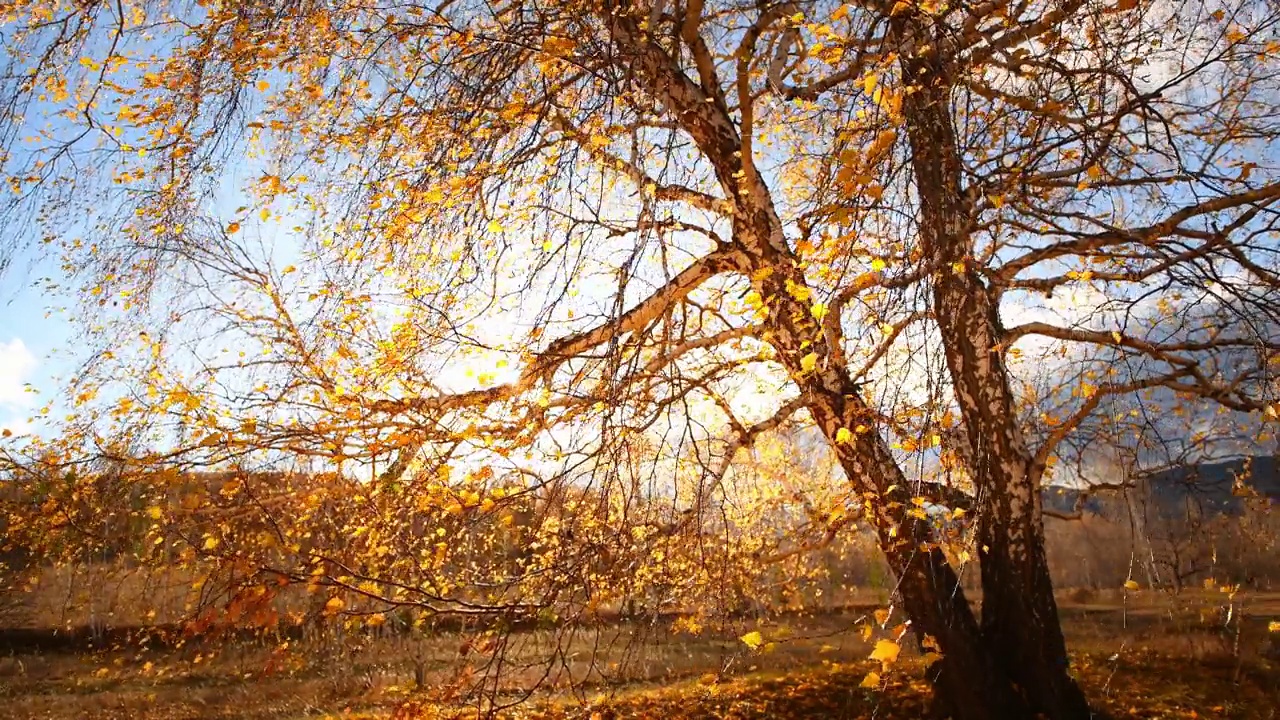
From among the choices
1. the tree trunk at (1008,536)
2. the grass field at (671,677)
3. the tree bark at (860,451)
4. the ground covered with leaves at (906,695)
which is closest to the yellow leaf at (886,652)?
the grass field at (671,677)

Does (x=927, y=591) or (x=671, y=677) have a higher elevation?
(x=927, y=591)

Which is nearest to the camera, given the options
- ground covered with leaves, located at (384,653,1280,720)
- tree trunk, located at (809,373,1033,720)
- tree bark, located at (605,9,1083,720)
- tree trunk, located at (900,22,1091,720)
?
tree bark, located at (605,9,1083,720)

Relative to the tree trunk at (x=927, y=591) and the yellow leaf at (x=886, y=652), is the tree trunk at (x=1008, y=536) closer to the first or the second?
the tree trunk at (x=927, y=591)

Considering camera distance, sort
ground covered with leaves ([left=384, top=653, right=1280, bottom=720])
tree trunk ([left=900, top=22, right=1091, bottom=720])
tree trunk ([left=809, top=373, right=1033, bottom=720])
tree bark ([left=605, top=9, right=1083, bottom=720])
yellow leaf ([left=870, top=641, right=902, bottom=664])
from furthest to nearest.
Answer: ground covered with leaves ([left=384, top=653, right=1280, bottom=720]) → tree trunk ([left=900, top=22, right=1091, bottom=720]) → tree trunk ([left=809, top=373, right=1033, bottom=720]) → tree bark ([left=605, top=9, right=1083, bottom=720]) → yellow leaf ([left=870, top=641, right=902, bottom=664])

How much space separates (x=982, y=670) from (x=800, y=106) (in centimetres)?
349

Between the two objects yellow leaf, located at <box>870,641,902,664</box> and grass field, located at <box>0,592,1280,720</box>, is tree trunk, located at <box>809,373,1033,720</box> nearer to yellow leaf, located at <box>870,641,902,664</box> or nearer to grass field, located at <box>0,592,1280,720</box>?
grass field, located at <box>0,592,1280,720</box>

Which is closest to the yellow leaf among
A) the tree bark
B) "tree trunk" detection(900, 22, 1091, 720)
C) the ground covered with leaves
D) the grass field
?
the grass field

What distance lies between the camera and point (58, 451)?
15.8ft

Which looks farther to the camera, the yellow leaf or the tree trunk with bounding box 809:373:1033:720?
the tree trunk with bounding box 809:373:1033:720

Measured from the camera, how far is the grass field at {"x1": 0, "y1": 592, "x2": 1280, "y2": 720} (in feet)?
13.6

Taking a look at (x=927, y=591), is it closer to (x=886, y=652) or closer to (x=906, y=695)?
(x=906, y=695)

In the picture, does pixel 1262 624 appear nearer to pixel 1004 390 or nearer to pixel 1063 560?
pixel 1004 390

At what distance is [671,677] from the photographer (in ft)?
31.0

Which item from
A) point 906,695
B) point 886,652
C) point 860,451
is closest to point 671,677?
point 906,695
